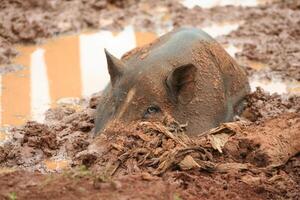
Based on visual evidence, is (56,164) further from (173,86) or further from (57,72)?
(57,72)

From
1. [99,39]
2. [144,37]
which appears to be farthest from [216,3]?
[99,39]

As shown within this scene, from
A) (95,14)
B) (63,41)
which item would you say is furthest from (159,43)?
(95,14)

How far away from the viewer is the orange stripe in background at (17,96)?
27.8 feet

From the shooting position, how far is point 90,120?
26.5 ft

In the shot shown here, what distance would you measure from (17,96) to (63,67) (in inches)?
44.0

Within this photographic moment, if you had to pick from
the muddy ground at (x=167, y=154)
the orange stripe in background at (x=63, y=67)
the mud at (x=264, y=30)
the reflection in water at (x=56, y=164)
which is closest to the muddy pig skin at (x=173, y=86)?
the muddy ground at (x=167, y=154)

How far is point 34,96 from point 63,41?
2.02m

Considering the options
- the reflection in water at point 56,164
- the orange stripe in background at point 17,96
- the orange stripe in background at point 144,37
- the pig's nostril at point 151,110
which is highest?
the orange stripe in background at point 144,37

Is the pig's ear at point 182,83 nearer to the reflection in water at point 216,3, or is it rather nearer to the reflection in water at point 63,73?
the reflection in water at point 63,73

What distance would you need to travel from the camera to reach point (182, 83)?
23.9 ft

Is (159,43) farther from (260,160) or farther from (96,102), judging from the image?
(260,160)

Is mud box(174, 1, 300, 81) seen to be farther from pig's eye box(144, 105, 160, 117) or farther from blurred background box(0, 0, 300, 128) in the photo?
pig's eye box(144, 105, 160, 117)

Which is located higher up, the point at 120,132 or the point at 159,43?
the point at 159,43

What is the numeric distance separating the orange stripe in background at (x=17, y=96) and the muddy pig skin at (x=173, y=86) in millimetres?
1227
